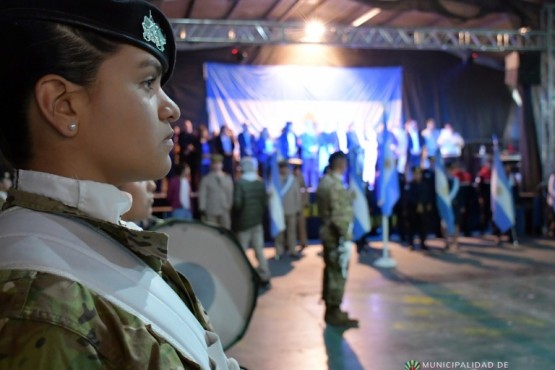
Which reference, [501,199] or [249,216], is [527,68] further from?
[249,216]

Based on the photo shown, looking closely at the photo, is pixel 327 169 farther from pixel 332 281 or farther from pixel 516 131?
pixel 516 131

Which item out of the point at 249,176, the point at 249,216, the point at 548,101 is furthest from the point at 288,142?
the point at 249,216

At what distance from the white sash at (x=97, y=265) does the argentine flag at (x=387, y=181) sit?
7987mm

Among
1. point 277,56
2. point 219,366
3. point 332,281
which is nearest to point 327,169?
point 332,281

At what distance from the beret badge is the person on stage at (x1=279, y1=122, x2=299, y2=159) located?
12671 millimetres

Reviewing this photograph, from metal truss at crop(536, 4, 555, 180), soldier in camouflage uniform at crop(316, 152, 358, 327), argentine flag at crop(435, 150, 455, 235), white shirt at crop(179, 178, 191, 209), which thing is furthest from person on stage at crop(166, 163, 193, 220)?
metal truss at crop(536, 4, 555, 180)

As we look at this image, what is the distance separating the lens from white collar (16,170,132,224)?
0.90m

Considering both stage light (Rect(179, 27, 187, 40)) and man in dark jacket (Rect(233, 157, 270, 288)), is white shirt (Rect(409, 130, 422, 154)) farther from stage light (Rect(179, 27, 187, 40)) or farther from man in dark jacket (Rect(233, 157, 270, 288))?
man in dark jacket (Rect(233, 157, 270, 288))

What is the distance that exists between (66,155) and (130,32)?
0.22 meters

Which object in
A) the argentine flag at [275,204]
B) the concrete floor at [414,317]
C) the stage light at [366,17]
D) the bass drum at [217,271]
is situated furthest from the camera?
the stage light at [366,17]

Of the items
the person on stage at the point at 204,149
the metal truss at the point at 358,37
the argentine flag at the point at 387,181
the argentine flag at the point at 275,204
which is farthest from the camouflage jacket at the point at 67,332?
the person on stage at the point at 204,149

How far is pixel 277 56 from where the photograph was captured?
15.1m

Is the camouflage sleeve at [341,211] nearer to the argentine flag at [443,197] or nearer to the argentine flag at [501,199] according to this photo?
the argentine flag at [443,197]

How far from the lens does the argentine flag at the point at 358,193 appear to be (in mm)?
7832
